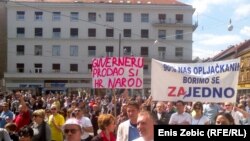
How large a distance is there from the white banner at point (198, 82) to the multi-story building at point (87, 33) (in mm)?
56586

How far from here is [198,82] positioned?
9.63 m

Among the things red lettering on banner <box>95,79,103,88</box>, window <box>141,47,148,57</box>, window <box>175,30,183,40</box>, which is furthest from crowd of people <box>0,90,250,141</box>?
window <box>175,30,183,40</box>

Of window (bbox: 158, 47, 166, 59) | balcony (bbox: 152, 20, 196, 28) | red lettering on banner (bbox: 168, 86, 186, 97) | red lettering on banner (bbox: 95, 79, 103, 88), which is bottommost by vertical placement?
red lettering on banner (bbox: 168, 86, 186, 97)

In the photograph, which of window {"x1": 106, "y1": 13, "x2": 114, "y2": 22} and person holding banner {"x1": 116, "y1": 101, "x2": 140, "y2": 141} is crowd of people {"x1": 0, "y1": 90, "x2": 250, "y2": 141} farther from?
window {"x1": 106, "y1": 13, "x2": 114, "y2": 22}

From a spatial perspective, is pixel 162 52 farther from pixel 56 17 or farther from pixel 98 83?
pixel 98 83

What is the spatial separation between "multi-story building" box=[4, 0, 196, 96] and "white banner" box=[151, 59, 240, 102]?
56.6m

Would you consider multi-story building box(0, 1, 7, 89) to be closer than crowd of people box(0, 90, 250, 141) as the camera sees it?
No

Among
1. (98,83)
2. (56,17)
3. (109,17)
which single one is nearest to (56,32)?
(56,17)

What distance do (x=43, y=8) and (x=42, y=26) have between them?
8.07 ft

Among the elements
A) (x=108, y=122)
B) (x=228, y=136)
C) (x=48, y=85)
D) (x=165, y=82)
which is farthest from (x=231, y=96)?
(x=48, y=85)

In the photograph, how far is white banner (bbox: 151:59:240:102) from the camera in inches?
366

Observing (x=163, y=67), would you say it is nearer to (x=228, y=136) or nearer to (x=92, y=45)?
Result: (x=228, y=136)

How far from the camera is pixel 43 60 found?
67.8 meters

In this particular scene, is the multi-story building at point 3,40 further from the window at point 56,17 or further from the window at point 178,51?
the window at point 178,51
